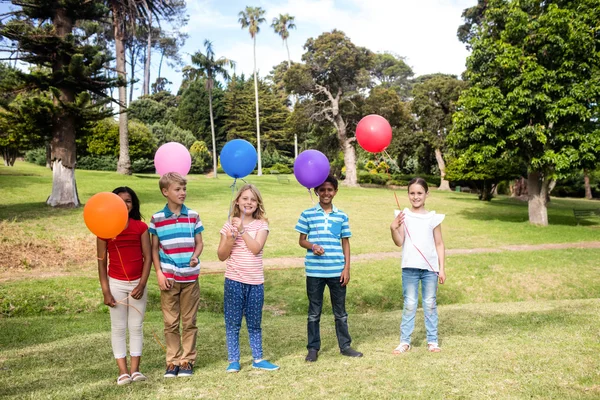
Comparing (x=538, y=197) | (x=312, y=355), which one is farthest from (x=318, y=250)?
(x=538, y=197)

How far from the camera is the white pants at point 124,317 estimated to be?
12.2ft

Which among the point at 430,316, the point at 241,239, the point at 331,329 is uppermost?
the point at 241,239

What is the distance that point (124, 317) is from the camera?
3773 millimetres

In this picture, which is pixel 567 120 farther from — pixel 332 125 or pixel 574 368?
pixel 332 125

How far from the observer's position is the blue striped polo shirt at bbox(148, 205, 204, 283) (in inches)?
151

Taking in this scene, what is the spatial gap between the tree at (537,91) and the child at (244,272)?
531 inches

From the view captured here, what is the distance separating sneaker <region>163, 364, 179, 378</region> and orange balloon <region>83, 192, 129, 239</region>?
1107 millimetres

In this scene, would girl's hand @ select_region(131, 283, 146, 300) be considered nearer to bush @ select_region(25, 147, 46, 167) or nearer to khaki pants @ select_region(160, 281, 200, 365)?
khaki pants @ select_region(160, 281, 200, 365)

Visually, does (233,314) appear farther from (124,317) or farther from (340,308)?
(340,308)

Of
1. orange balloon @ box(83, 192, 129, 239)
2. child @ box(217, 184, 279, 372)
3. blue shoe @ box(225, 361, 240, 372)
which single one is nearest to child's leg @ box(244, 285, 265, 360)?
child @ box(217, 184, 279, 372)

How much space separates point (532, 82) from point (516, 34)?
1972mm

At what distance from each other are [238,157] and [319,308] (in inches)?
61.5

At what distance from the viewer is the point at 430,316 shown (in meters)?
4.49

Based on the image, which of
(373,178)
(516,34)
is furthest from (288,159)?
(516,34)
